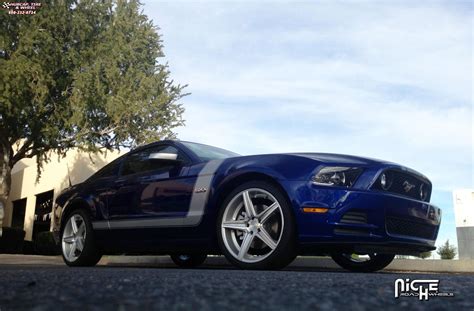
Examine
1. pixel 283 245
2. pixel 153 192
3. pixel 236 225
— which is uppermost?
pixel 153 192

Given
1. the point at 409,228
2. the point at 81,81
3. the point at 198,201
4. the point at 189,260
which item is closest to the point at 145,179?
the point at 198,201

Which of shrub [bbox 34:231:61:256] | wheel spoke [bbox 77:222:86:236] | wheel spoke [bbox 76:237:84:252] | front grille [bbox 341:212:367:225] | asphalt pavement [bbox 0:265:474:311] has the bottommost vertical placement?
shrub [bbox 34:231:61:256]

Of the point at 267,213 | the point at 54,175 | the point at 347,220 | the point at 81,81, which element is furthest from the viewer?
the point at 54,175

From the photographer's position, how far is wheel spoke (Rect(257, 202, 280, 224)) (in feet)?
14.9

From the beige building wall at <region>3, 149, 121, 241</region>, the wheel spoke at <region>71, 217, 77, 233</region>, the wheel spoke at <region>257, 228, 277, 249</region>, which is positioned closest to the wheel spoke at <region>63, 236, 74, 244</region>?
the wheel spoke at <region>71, 217, 77, 233</region>

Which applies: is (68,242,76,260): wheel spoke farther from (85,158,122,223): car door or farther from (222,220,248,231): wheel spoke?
(222,220,248,231): wheel spoke

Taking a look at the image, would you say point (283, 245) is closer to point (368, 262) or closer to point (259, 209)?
point (259, 209)

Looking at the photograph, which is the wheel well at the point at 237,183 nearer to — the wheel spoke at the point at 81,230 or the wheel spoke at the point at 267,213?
the wheel spoke at the point at 267,213

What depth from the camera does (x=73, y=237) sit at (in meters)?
6.55

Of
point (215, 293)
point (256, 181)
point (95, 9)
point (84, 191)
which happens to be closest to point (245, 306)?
point (215, 293)

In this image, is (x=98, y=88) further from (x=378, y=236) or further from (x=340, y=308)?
(x=340, y=308)

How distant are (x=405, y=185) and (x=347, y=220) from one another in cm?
105

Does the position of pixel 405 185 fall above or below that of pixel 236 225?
above

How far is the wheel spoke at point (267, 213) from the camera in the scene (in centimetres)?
453
